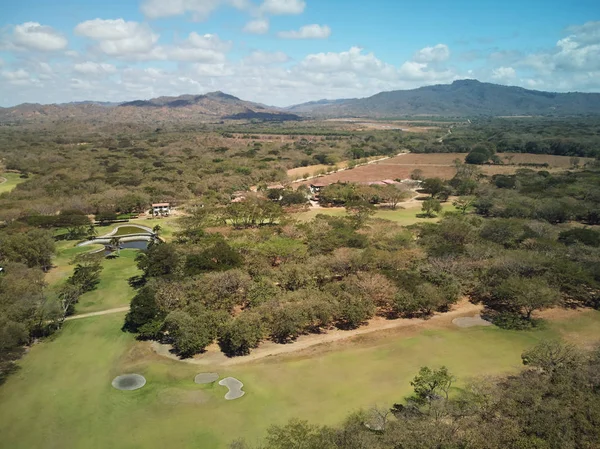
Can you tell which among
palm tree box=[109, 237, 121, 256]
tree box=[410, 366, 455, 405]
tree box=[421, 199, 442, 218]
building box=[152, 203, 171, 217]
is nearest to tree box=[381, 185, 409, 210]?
tree box=[421, 199, 442, 218]

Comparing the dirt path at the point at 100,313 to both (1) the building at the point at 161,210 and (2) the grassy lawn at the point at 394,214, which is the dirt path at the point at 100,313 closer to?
(2) the grassy lawn at the point at 394,214

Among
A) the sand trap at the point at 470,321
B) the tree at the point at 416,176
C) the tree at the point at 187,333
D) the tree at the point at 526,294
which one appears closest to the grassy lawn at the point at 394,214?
the tree at the point at 416,176

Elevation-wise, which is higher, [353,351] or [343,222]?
[343,222]

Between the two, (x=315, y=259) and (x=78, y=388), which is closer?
(x=78, y=388)

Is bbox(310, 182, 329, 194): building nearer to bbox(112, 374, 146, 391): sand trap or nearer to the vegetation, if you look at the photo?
bbox(112, 374, 146, 391): sand trap

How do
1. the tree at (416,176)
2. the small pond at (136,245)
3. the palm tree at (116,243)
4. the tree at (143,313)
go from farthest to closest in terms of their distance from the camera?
the tree at (416,176)
the small pond at (136,245)
the palm tree at (116,243)
the tree at (143,313)

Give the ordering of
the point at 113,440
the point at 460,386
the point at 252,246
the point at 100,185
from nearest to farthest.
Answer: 1. the point at 113,440
2. the point at 460,386
3. the point at 252,246
4. the point at 100,185

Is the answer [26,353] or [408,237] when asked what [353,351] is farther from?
[26,353]

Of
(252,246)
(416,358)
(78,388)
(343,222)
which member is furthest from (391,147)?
(78,388)
